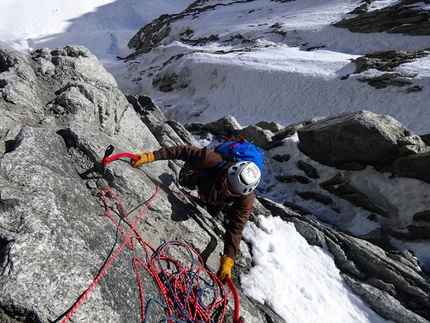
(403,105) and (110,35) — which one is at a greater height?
(110,35)

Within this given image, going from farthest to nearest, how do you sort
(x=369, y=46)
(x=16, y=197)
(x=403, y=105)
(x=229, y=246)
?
(x=369, y=46)
(x=403, y=105)
(x=229, y=246)
(x=16, y=197)

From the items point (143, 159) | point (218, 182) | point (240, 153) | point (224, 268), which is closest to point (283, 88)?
point (240, 153)

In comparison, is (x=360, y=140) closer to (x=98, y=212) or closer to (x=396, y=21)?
(x=98, y=212)

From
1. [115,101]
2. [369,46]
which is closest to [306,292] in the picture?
[115,101]

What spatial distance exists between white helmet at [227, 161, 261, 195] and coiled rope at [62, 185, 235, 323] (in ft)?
5.22

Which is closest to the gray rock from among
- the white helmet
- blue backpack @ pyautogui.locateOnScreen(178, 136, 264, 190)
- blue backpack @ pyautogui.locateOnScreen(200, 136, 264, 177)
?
blue backpack @ pyautogui.locateOnScreen(178, 136, 264, 190)

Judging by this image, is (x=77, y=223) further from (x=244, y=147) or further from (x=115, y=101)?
(x=115, y=101)

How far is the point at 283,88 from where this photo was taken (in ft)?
80.3

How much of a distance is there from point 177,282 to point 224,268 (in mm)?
1121

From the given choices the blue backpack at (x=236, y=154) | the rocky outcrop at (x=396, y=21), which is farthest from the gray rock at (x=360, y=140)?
the rocky outcrop at (x=396, y=21)

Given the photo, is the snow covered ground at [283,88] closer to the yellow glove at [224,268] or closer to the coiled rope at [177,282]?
the yellow glove at [224,268]

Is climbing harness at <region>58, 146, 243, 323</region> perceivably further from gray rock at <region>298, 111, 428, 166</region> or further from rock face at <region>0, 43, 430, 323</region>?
gray rock at <region>298, 111, 428, 166</region>

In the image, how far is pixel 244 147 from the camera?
6.59m

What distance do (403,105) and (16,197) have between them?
2265 centimetres
